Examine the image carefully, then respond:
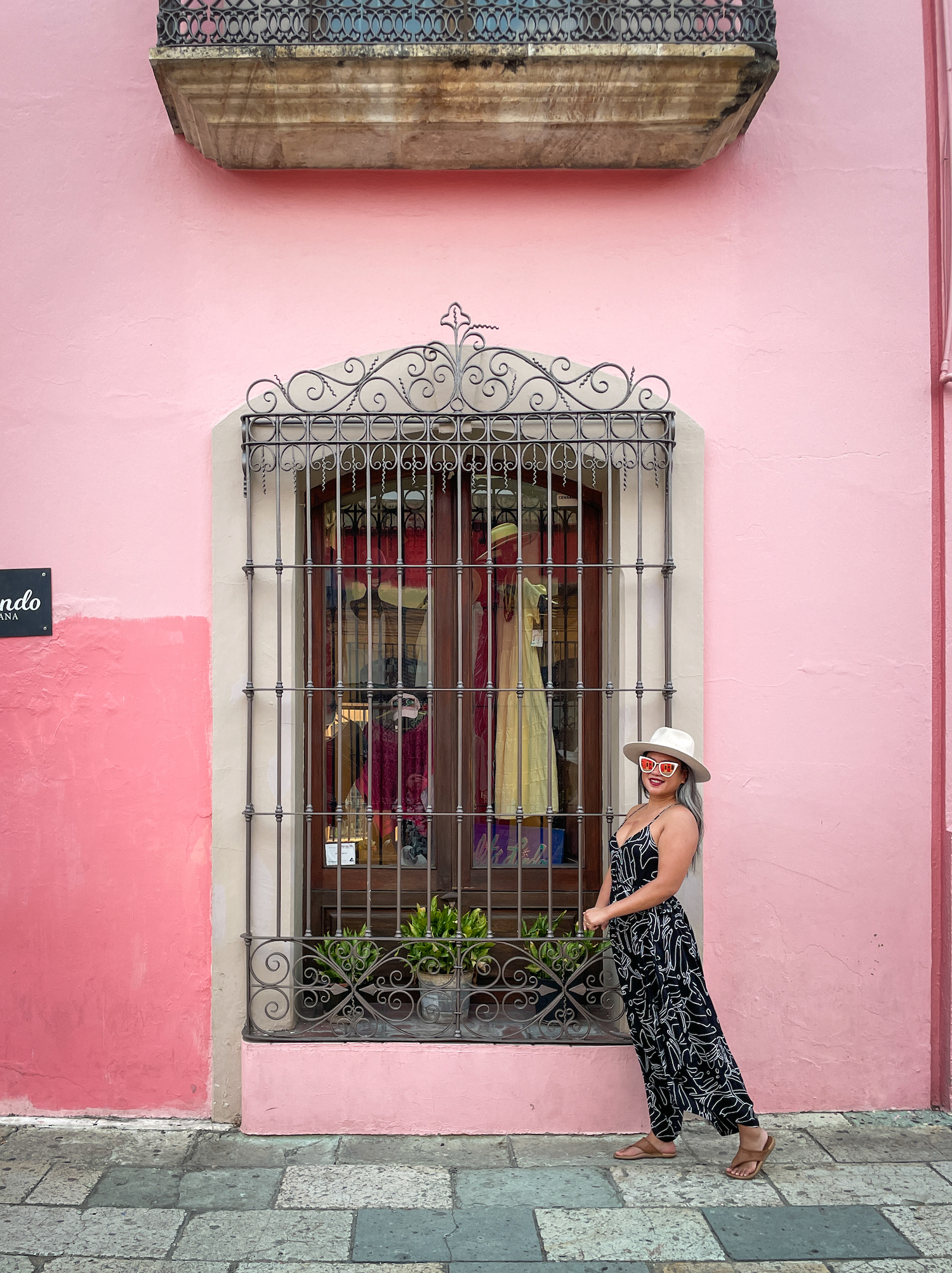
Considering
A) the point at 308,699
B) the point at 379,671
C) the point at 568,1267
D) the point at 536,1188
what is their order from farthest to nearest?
1. the point at 379,671
2. the point at 308,699
3. the point at 536,1188
4. the point at 568,1267

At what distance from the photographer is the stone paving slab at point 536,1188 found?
356 cm

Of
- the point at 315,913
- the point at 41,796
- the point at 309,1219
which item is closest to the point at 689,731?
the point at 315,913

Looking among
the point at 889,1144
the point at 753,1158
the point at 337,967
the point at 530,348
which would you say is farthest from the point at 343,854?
the point at 889,1144

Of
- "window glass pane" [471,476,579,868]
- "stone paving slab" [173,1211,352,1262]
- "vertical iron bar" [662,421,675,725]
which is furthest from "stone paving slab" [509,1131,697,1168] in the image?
"vertical iron bar" [662,421,675,725]

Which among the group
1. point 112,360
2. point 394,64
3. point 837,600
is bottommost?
point 837,600

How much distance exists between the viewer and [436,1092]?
13.6 ft

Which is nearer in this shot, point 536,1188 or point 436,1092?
point 536,1188

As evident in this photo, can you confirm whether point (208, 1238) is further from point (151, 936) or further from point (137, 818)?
point (137, 818)

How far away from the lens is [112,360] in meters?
4.41

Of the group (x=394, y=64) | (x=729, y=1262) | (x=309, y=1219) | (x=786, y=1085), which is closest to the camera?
(x=729, y=1262)

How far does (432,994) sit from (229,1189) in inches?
42.9

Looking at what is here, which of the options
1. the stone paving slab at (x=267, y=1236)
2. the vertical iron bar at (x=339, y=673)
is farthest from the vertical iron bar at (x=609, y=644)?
the stone paving slab at (x=267, y=1236)

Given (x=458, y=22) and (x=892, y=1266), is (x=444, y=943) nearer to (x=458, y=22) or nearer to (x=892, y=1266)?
(x=892, y=1266)

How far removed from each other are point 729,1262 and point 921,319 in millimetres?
3921
